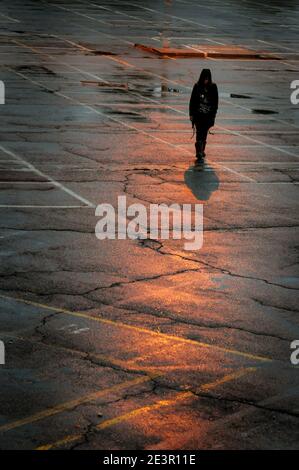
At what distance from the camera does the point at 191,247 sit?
1684cm

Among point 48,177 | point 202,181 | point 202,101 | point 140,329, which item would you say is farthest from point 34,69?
point 140,329

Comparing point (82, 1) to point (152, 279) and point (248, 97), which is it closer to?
point (248, 97)

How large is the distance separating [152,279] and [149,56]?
27.3 m

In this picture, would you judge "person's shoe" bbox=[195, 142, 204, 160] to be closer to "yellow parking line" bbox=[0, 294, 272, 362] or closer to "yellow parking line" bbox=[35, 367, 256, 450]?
"yellow parking line" bbox=[0, 294, 272, 362]

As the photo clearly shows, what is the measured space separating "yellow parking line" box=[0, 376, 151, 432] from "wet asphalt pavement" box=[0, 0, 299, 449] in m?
0.02

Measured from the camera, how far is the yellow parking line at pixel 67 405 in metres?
10.3

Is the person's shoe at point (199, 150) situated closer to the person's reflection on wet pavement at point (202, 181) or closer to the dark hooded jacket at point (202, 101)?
the dark hooded jacket at point (202, 101)

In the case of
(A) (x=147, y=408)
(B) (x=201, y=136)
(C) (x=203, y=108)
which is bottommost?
(A) (x=147, y=408)

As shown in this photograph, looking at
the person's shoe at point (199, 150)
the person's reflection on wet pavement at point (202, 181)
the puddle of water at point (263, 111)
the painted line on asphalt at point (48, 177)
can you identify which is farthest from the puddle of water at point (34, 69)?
the person's reflection on wet pavement at point (202, 181)

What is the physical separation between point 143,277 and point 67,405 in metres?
4.53

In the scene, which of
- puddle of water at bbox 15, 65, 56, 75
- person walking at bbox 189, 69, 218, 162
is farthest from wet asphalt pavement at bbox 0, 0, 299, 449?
puddle of water at bbox 15, 65, 56, 75

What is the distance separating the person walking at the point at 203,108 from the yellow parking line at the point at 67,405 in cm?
1225

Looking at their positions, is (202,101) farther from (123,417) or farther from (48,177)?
(123,417)

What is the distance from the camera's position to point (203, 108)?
2344cm
